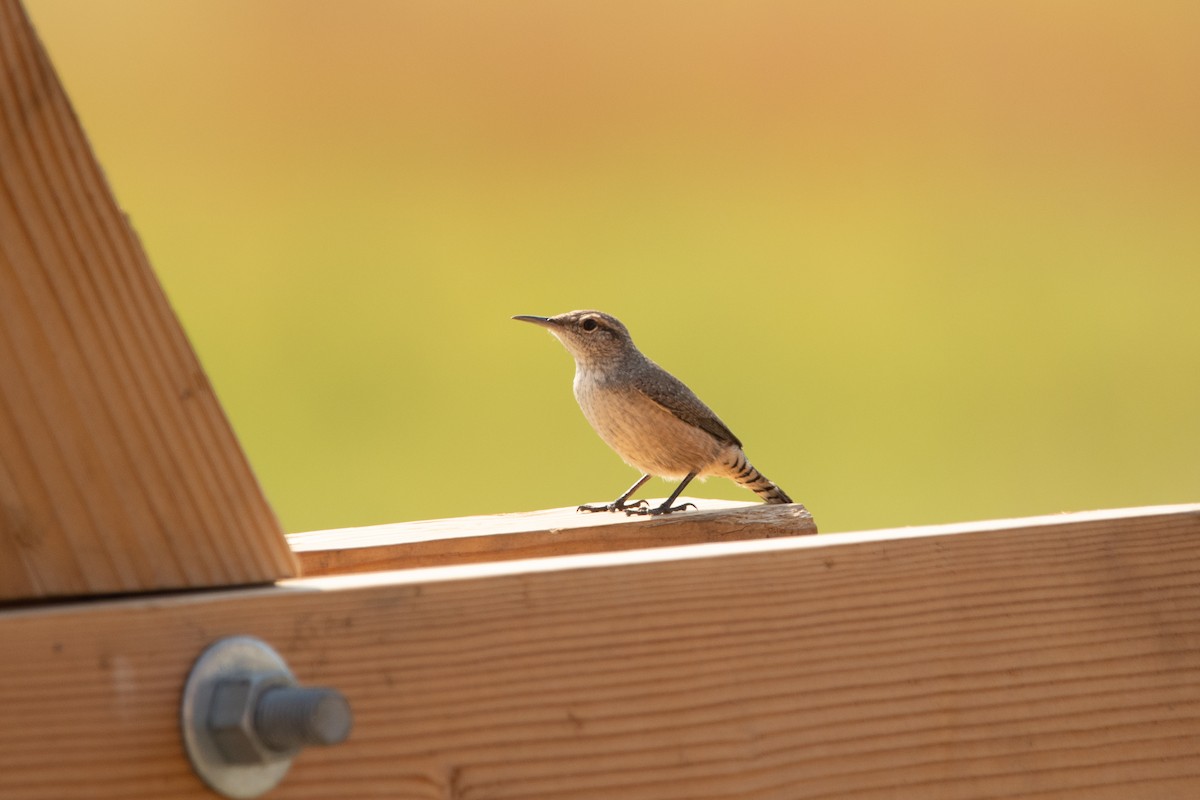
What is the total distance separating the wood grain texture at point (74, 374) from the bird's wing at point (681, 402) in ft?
16.8

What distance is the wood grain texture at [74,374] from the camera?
1256 millimetres

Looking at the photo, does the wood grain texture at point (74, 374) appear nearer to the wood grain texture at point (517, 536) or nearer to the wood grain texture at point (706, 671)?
the wood grain texture at point (706, 671)

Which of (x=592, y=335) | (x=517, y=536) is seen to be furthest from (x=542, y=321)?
(x=517, y=536)

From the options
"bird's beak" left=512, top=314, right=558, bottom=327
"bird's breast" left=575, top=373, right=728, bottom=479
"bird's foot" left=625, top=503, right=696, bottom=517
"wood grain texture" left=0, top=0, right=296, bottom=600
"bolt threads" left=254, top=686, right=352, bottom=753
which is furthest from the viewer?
"bird's beak" left=512, top=314, right=558, bottom=327

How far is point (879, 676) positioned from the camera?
58.4 inches

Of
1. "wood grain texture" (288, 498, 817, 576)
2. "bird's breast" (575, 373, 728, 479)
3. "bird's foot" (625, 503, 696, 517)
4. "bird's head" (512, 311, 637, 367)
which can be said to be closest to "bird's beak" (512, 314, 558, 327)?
"bird's head" (512, 311, 637, 367)

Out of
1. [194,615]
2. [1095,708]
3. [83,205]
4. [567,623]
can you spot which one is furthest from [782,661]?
[83,205]

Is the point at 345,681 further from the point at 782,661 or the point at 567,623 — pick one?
the point at 782,661

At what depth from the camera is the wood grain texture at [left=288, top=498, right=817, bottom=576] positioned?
304cm

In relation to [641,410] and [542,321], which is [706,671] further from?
[542,321]

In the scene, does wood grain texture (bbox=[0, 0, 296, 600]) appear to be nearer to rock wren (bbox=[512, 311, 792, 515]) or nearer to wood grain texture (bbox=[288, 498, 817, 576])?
wood grain texture (bbox=[288, 498, 817, 576])

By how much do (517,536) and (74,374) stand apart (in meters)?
1.99

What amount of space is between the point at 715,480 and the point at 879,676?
787 cm

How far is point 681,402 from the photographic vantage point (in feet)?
21.0
